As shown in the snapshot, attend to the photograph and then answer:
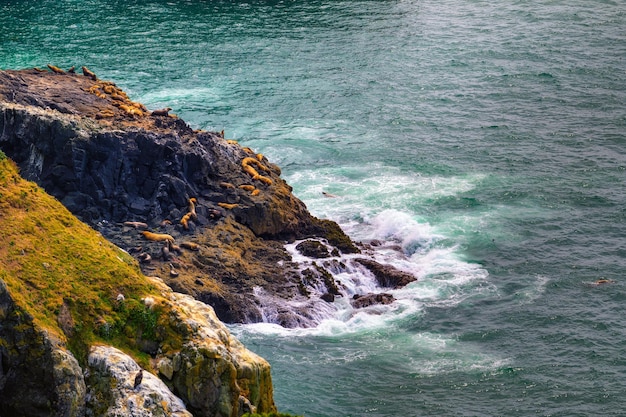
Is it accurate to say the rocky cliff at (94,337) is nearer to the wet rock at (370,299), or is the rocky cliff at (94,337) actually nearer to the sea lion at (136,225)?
the sea lion at (136,225)

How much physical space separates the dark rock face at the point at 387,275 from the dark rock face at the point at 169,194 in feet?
9.23

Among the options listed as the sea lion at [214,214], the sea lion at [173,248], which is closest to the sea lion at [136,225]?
the sea lion at [173,248]

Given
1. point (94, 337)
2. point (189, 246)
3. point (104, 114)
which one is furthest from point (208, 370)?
point (104, 114)

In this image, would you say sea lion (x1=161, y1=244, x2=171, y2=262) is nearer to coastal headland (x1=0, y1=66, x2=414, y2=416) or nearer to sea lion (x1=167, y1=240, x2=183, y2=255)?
coastal headland (x1=0, y1=66, x2=414, y2=416)

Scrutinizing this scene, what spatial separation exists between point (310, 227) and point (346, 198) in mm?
12124

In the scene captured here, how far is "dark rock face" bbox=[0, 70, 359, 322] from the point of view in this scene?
73.4 meters

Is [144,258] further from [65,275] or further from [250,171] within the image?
[65,275]

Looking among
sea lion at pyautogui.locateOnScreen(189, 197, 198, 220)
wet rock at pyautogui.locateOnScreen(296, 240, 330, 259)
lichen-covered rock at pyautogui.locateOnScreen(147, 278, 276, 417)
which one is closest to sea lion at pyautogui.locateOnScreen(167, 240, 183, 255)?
sea lion at pyautogui.locateOnScreen(189, 197, 198, 220)

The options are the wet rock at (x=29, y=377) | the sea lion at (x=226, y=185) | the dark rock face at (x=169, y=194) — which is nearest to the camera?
the wet rock at (x=29, y=377)

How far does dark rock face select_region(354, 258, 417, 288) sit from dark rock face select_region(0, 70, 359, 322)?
9.23 feet

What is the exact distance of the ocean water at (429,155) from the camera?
66.9 m

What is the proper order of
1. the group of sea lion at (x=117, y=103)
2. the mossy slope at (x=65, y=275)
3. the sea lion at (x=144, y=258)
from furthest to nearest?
the group of sea lion at (x=117, y=103) < the sea lion at (x=144, y=258) < the mossy slope at (x=65, y=275)

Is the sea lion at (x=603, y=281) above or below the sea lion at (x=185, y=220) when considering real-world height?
below

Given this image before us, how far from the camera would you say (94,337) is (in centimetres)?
4416
